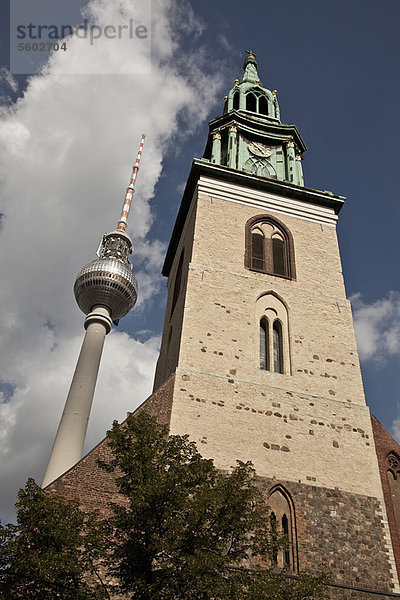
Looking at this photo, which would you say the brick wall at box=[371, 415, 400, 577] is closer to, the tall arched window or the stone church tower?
the stone church tower

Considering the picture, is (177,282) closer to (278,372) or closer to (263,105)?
(278,372)

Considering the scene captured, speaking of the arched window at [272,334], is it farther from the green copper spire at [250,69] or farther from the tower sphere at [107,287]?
the tower sphere at [107,287]

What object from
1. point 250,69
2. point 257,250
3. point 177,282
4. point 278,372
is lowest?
point 278,372

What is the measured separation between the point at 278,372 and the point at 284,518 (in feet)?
16.3

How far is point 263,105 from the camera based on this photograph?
106 ft

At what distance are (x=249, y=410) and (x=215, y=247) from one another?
7.31 meters

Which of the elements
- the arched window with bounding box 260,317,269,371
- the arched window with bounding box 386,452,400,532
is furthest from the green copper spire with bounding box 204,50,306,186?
the arched window with bounding box 386,452,400,532

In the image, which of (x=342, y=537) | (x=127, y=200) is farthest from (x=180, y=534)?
(x=127, y=200)

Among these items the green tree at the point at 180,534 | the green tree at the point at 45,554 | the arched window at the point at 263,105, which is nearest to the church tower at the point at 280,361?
the green tree at the point at 180,534

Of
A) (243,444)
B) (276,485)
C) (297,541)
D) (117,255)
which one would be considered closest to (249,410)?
(243,444)

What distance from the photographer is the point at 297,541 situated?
1299 cm

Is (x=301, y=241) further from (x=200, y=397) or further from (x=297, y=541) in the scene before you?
(x=297, y=541)

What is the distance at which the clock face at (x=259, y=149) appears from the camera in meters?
27.0

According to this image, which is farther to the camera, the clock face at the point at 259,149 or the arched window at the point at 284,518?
the clock face at the point at 259,149
